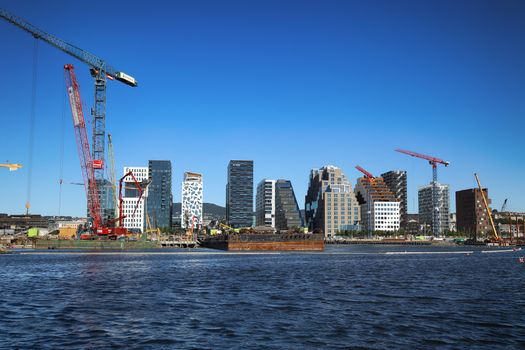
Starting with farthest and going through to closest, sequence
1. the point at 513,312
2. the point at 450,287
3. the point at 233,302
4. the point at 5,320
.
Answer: the point at 450,287, the point at 233,302, the point at 513,312, the point at 5,320

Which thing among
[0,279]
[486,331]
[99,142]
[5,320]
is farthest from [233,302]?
[99,142]

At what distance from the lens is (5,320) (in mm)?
35062

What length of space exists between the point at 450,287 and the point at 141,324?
37.9 metres

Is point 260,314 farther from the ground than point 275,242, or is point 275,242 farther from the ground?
point 260,314

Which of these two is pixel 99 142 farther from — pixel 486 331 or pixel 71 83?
pixel 486 331

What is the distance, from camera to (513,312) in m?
40.0

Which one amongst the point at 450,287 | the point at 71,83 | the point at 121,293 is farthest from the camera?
the point at 71,83

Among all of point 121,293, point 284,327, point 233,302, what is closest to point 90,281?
point 121,293

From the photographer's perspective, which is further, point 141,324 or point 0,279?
point 0,279

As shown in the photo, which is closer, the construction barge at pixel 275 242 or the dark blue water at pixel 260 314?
the dark blue water at pixel 260 314

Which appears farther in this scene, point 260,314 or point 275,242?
point 275,242

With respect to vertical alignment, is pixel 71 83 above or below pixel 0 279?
above

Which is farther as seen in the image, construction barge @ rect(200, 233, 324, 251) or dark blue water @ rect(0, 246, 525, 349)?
construction barge @ rect(200, 233, 324, 251)

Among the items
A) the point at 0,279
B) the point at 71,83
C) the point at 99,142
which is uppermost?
the point at 71,83
